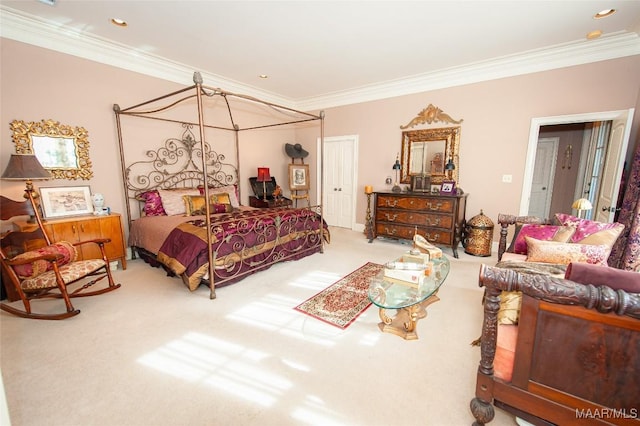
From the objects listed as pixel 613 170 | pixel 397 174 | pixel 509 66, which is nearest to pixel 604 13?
pixel 509 66

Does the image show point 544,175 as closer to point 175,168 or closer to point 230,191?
point 230,191

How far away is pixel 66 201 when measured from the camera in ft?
10.8

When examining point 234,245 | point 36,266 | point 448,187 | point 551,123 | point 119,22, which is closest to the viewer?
point 36,266

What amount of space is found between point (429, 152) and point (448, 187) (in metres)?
0.76

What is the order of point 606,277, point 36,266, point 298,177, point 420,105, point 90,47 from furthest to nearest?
point 298,177
point 420,105
point 90,47
point 36,266
point 606,277

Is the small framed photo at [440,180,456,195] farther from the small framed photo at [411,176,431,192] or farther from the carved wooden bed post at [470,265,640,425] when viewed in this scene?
the carved wooden bed post at [470,265,640,425]

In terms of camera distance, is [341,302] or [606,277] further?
[341,302]

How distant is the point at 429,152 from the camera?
185 inches

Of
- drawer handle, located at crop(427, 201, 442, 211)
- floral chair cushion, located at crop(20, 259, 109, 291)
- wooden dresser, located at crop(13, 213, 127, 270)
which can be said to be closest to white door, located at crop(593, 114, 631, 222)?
drawer handle, located at crop(427, 201, 442, 211)

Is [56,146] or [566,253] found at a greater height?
[56,146]

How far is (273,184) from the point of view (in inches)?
233

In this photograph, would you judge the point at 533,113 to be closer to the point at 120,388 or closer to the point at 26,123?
the point at 120,388

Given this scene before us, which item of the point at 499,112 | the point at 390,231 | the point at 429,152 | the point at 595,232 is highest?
the point at 499,112

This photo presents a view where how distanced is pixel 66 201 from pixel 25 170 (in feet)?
2.11
